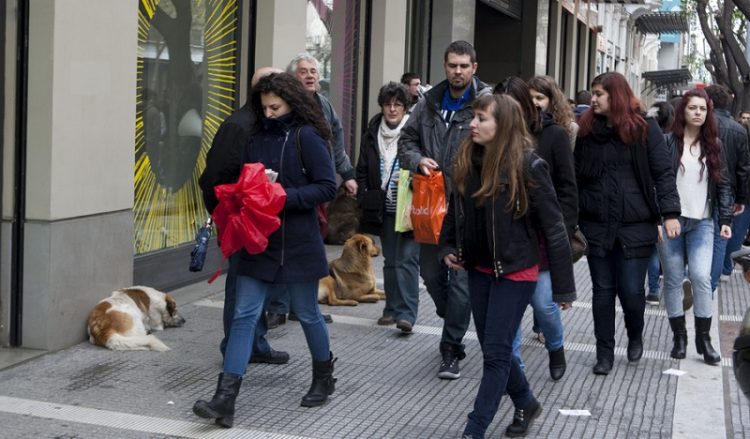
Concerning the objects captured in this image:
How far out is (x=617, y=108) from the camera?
6.66 m

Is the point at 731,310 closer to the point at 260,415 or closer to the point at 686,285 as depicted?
the point at 686,285

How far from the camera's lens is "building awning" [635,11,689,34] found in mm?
49406

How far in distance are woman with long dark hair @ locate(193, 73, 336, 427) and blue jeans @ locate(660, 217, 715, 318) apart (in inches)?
113

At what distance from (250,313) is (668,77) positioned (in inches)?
1831

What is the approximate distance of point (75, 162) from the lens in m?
6.85

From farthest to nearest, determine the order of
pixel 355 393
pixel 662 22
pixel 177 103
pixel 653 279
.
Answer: pixel 662 22, pixel 653 279, pixel 177 103, pixel 355 393

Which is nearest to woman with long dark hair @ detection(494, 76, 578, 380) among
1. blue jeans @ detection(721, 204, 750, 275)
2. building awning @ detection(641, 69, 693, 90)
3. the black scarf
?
the black scarf

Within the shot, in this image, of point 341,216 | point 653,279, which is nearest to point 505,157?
point 653,279

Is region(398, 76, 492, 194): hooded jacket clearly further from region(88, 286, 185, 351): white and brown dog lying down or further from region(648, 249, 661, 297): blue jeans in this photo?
region(648, 249, 661, 297): blue jeans

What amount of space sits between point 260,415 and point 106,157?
242 cm

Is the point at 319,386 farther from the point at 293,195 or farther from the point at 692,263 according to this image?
the point at 692,263

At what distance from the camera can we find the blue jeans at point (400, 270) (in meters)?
7.78

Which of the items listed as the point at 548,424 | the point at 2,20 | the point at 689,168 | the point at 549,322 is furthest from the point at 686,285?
the point at 2,20

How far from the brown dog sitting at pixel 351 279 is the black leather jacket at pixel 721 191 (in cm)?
256
